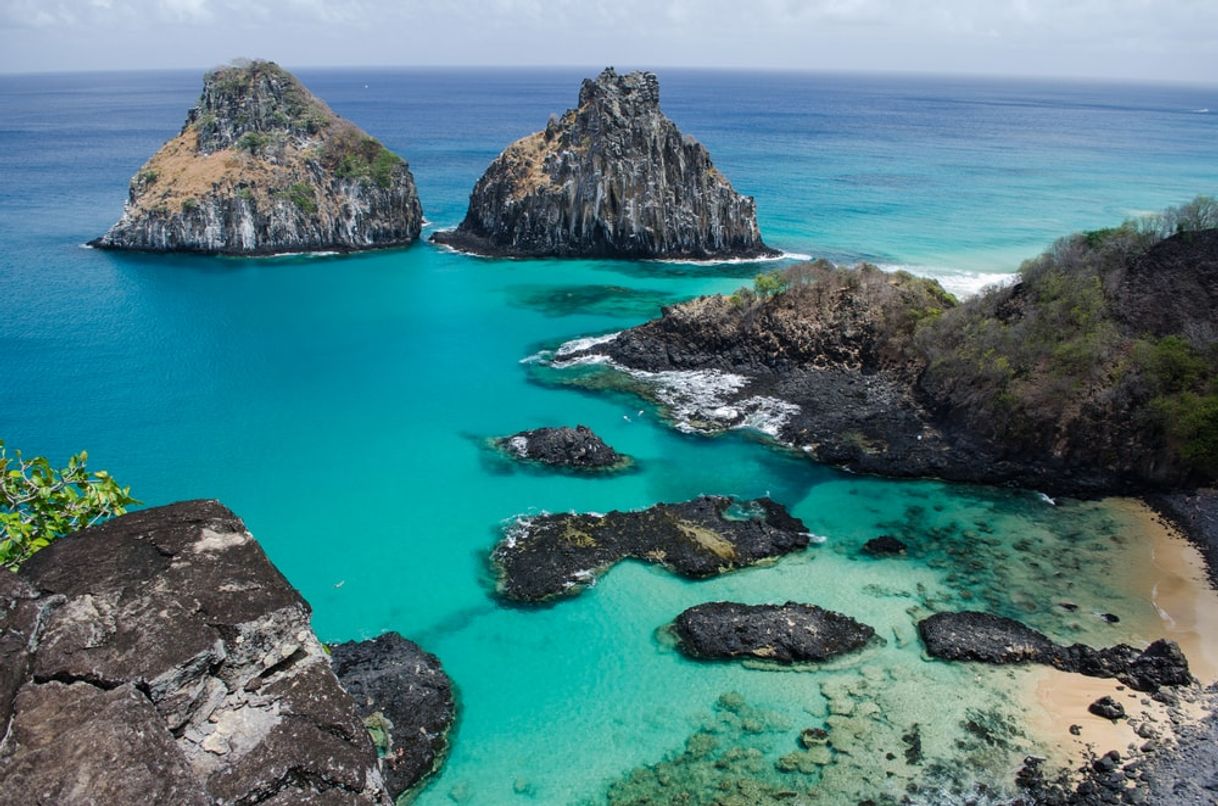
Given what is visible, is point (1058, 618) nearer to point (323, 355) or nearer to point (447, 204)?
point (323, 355)

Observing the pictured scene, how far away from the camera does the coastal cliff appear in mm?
37500

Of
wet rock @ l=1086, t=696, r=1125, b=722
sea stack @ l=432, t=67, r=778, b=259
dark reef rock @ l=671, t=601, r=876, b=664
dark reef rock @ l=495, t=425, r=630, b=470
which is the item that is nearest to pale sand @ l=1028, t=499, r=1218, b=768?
wet rock @ l=1086, t=696, r=1125, b=722

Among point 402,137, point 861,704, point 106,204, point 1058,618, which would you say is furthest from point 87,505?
point 402,137

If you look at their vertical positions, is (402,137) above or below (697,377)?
above

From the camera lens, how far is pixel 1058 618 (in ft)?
94.1

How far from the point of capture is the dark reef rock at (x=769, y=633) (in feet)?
88.6

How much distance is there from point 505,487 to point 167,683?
28.8 metres

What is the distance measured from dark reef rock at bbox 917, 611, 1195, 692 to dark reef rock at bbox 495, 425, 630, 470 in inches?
656

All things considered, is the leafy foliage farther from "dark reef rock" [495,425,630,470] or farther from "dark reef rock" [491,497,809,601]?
"dark reef rock" [495,425,630,470]

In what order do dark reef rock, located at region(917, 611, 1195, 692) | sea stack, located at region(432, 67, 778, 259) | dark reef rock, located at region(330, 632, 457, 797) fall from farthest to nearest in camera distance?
1. sea stack, located at region(432, 67, 778, 259)
2. dark reef rock, located at region(917, 611, 1195, 692)
3. dark reef rock, located at region(330, 632, 457, 797)

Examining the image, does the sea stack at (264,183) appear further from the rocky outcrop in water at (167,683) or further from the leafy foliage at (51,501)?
the rocky outcrop in water at (167,683)

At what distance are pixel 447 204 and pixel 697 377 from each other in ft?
206

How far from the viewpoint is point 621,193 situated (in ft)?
254

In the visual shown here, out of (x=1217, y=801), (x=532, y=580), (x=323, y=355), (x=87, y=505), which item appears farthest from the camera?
(x=323, y=355)
